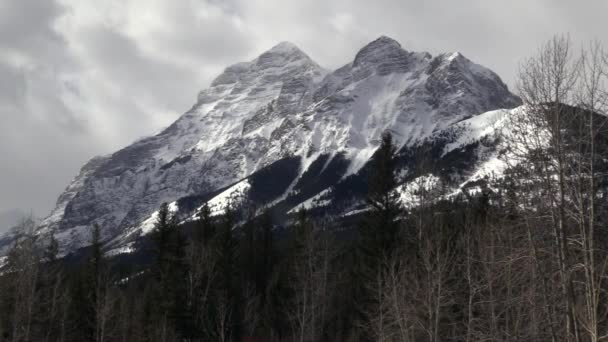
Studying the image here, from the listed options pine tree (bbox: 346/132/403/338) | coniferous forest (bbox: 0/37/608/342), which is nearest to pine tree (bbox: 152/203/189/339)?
coniferous forest (bbox: 0/37/608/342)

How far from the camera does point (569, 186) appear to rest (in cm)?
1825

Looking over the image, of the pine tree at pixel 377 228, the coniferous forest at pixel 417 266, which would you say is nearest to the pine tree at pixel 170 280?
the coniferous forest at pixel 417 266

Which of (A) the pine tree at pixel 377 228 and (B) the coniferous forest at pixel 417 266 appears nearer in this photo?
(B) the coniferous forest at pixel 417 266

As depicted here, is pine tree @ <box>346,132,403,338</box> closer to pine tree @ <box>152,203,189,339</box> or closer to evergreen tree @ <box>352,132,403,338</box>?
evergreen tree @ <box>352,132,403,338</box>

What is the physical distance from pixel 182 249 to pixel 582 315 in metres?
37.2

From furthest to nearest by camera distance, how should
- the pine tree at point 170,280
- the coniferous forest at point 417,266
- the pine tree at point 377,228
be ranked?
the pine tree at point 170,280 → the pine tree at point 377,228 → the coniferous forest at point 417,266

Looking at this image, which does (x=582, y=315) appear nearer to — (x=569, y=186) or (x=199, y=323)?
(x=569, y=186)

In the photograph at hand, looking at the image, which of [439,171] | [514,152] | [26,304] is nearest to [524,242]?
[514,152]

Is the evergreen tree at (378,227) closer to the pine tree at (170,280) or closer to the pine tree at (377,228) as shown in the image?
the pine tree at (377,228)

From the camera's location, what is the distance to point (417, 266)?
4141 centimetres

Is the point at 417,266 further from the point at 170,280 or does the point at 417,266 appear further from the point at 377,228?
the point at 170,280

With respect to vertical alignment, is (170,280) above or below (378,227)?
below

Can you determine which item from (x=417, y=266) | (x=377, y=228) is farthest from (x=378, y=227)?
(x=417, y=266)

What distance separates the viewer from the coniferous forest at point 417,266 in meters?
18.5
